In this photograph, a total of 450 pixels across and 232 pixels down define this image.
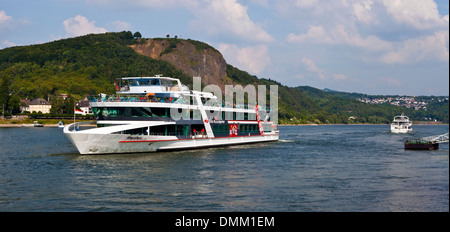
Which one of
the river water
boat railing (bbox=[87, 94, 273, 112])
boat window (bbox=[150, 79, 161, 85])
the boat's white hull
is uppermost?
boat window (bbox=[150, 79, 161, 85])

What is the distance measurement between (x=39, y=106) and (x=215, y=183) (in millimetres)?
148715

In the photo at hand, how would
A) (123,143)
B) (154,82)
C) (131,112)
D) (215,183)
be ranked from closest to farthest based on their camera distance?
(215,183) < (123,143) < (131,112) < (154,82)

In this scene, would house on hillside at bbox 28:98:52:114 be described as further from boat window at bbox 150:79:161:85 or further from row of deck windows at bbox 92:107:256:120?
row of deck windows at bbox 92:107:256:120

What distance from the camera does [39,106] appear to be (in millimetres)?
159750

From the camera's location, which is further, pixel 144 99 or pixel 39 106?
pixel 39 106

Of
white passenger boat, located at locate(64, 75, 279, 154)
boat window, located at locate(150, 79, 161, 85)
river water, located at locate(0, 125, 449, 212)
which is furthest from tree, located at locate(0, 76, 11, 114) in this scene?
boat window, located at locate(150, 79, 161, 85)

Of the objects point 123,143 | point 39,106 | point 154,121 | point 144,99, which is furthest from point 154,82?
point 39,106

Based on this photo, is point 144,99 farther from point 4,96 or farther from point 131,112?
point 4,96

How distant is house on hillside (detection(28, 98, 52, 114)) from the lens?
158625mm

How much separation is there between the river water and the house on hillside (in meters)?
125

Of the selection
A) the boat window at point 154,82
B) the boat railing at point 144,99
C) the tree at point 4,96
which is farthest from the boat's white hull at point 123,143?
the tree at point 4,96

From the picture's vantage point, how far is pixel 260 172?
3478 centimetres
